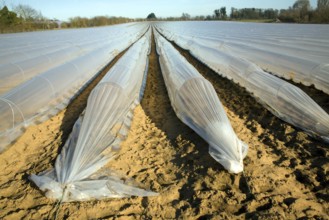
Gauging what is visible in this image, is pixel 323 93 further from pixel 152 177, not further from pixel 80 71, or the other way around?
pixel 80 71

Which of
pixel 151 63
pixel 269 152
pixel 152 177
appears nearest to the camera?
pixel 152 177

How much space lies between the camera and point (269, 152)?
3705 millimetres

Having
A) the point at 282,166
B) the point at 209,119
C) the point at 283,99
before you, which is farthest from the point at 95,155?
the point at 283,99

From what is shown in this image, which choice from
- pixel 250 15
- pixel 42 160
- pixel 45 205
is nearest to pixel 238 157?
pixel 45 205

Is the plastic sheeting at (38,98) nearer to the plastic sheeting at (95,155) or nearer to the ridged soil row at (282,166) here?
the plastic sheeting at (95,155)

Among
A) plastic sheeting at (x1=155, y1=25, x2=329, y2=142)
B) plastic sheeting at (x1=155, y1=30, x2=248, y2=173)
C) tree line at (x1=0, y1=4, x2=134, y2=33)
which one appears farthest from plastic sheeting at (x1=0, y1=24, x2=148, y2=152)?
tree line at (x1=0, y1=4, x2=134, y2=33)

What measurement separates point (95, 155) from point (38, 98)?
2505 millimetres

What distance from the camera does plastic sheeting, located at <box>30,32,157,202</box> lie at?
114 inches

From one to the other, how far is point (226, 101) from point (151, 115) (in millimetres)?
1805

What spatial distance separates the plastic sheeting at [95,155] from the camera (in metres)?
2.90

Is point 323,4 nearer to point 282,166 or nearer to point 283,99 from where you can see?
point 283,99

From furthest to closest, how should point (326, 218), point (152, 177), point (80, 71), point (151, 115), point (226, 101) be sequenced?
point (80, 71), point (226, 101), point (151, 115), point (152, 177), point (326, 218)

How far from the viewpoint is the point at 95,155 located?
11.1ft

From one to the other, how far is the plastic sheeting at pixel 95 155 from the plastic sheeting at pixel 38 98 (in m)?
1.08
